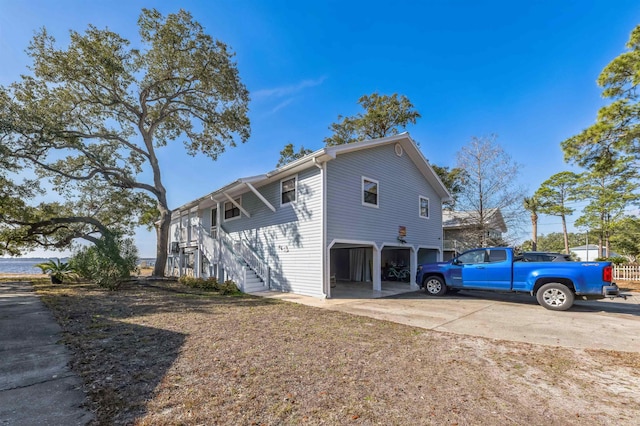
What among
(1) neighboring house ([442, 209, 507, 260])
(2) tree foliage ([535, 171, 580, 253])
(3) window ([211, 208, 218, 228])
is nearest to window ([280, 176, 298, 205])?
(3) window ([211, 208, 218, 228])

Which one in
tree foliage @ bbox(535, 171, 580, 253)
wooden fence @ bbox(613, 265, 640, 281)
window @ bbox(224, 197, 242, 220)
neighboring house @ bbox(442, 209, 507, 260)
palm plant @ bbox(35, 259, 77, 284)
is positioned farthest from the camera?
tree foliage @ bbox(535, 171, 580, 253)

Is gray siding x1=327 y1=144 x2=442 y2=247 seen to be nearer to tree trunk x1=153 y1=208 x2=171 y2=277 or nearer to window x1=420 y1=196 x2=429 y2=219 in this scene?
window x1=420 y1=196 x2=429 y2=219

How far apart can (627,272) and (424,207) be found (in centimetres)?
1316

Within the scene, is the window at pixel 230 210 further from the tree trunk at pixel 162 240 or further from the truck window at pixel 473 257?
the truck window at pixel 473 257

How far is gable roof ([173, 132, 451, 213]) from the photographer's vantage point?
1007cm

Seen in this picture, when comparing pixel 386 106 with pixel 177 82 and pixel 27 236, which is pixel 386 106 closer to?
pixel 177 82

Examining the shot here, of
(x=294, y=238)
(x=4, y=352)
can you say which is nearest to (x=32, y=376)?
(x=4, y=352)

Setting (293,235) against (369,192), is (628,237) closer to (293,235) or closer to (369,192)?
(369,192)

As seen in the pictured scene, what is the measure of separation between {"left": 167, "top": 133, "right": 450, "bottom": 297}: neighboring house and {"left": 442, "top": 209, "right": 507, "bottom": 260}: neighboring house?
3.29m

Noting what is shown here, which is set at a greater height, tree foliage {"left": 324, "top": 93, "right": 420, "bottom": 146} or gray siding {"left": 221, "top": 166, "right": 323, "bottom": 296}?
tree foliage {"left": 324, "top": 93, "right": 420, "bottom": 146}

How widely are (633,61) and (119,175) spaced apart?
24361 millimetres

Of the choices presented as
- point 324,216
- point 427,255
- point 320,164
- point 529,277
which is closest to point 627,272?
point 427,255

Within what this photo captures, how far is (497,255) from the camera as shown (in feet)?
29.6

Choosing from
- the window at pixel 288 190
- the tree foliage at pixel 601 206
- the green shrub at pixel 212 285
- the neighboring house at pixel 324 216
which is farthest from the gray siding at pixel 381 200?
the tree foliage at pixel 601 206
